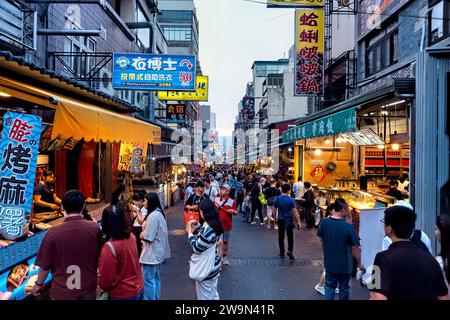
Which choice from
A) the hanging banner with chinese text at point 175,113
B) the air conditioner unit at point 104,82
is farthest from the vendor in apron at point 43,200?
the hanging banner with chinese text at point 175,113

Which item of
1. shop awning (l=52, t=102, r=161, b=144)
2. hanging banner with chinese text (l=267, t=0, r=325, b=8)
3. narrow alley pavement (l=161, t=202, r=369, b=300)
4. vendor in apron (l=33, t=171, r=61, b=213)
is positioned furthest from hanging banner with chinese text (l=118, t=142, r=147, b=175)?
hanging banner with chinese text (l=267, t=0, r=325, b=8)

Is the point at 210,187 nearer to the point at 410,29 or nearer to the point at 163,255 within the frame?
the point at 163,255

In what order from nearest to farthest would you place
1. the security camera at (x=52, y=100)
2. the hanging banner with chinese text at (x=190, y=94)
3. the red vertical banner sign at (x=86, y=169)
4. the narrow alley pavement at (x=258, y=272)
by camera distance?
the security camera at (x=52, y=100) < the narrow alley pavement at (x=258, y=272) < the red vertical banner sign at (x=86, y=169) < the hanging banner with chinese text at (x=190, y=94)

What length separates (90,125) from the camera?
686 centimetres

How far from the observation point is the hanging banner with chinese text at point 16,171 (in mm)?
Result: 4988

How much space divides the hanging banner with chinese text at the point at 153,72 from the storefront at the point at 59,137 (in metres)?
1.29

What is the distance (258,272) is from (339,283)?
2.83 metres

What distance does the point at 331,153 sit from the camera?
736 inches

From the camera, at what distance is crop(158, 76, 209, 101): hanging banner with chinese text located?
21925 mm

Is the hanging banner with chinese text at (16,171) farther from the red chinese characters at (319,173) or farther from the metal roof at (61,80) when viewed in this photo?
the red chinese characters at (319,173)

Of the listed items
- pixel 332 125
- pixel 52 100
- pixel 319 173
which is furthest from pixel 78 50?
pixel 319 173
